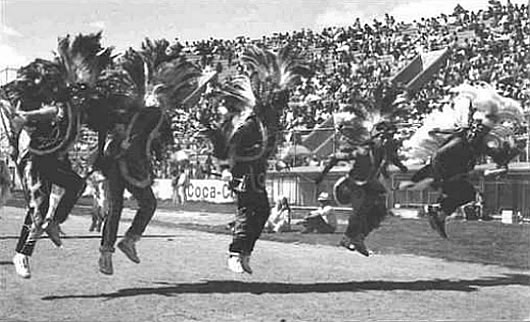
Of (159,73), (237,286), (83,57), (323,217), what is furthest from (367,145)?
(83,57)

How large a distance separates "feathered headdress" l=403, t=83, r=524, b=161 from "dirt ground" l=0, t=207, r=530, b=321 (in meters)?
1.19

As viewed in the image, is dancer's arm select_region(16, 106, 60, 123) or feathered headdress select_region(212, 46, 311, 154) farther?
feathered headdress select_region(212, 46, 311, 154)

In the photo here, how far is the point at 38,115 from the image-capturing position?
7480mm

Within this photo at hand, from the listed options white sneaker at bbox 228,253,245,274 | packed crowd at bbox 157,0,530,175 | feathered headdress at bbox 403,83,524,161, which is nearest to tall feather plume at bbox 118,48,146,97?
packed crowd at bbox 157,0,530,175

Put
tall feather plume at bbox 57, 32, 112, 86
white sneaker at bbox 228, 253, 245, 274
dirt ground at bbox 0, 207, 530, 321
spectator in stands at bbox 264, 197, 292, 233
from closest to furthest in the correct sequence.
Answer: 1. dirt ground at bbox 0, 207, 530, 321
2. tall feather plume at bbox 57, 32, 112, 86
3. white sneaker at bbox 228, 253, 245, 274
4. spectator in stands at bbox 264, 197, 292, 233

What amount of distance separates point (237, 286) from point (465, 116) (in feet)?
8.02

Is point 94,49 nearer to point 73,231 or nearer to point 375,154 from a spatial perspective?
point 73,231

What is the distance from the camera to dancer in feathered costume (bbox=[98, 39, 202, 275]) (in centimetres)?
755

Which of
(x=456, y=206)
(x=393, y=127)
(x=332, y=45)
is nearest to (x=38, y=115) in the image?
(x=332, y=45)

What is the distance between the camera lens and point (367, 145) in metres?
8.11

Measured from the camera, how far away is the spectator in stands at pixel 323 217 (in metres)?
8.72

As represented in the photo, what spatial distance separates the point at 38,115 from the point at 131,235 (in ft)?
4.04

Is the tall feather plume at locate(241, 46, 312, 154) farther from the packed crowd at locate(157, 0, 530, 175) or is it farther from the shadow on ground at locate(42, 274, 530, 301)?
the shadow on ground at locate(42, 274, 530, 301)

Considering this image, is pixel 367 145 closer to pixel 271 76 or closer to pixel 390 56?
pixel 390 56
